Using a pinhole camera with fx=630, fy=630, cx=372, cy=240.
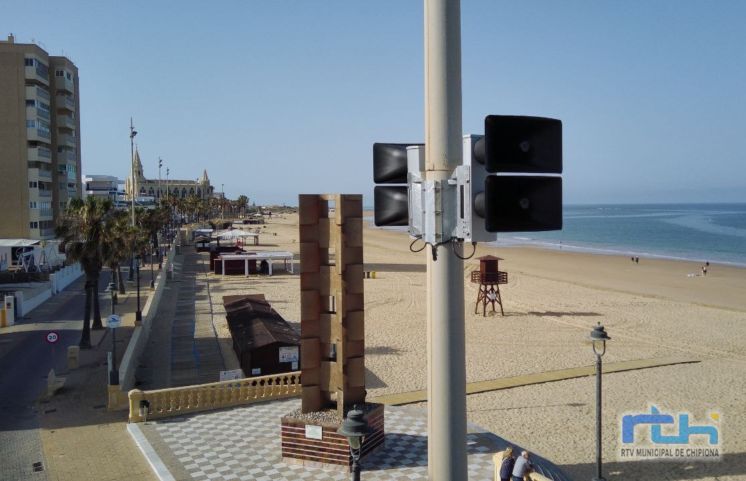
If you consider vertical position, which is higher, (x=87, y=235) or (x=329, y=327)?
(x=87, y=235)

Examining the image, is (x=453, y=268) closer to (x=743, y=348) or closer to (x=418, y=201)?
(x=418, y=201)

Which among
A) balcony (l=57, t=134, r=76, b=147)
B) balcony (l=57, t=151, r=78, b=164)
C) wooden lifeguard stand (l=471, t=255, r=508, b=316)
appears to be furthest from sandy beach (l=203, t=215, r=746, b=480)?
balcony (l=57, t=134, r=76, b=147)

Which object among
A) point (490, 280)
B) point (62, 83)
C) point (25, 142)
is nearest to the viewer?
point (490, 280)

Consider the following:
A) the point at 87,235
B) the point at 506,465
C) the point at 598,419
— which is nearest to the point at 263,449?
the point at 506,465

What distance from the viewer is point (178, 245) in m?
77.9

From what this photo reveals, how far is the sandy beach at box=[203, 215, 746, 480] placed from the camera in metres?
15.6

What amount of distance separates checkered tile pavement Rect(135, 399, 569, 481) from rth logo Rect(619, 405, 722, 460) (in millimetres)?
3530

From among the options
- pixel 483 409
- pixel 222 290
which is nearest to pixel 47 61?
pixel 222 290

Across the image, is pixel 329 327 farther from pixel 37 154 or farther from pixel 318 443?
pixel 37 154

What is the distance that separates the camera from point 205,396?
1608cm

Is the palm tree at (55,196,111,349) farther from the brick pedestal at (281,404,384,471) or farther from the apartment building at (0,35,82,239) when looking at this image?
the apartment building at (0,35,82,239)

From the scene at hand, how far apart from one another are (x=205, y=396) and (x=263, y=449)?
3644mm

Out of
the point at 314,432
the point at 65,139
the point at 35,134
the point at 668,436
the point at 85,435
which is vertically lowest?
the point at 668,436

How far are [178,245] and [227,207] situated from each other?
365 ft
